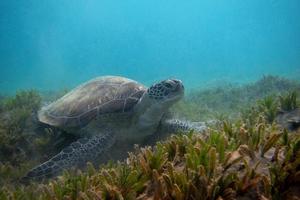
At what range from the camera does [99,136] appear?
6.77 meters

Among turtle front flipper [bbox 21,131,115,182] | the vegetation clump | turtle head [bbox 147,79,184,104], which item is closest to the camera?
the vegetation clump

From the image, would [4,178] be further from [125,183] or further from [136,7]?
[136,7]

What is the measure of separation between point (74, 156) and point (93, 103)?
156cm

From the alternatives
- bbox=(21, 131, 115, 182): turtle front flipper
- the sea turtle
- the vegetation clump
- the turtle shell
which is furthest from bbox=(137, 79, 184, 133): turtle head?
the vegetation clump

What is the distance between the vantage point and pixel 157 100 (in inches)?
263

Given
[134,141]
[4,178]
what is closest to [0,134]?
[4,178]

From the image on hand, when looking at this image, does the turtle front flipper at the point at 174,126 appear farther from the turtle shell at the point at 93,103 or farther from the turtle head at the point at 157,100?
the turtle shell at the point at 93,103

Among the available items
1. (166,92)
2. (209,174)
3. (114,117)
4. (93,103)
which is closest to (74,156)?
(114,117)

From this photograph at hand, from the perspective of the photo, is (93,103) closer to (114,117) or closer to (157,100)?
(114,117)

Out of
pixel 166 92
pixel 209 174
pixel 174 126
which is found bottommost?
pixel 174 126

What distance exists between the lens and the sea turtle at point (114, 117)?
6609 millimetres

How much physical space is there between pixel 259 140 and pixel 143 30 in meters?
197

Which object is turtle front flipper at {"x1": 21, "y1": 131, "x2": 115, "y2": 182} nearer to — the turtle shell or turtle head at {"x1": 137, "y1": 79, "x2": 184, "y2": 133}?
the turtle shell

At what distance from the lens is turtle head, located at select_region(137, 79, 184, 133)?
673 cm
